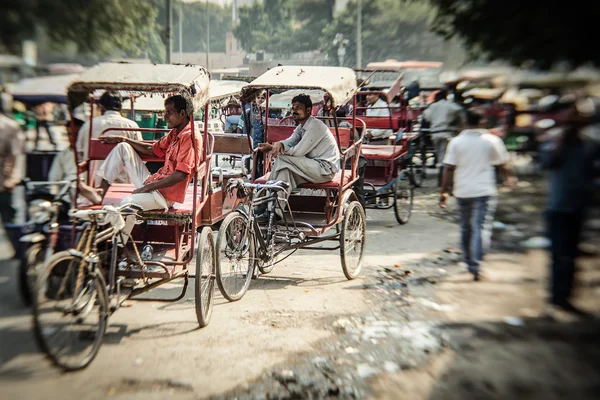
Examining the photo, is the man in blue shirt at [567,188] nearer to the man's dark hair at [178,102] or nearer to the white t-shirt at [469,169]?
the white t-shirt at [469,169]

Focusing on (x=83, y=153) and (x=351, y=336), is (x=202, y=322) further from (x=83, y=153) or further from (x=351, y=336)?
(x=83, y=153)

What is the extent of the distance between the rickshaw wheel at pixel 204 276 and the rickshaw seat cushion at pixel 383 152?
4.69 meters

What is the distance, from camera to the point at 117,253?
4.44 m

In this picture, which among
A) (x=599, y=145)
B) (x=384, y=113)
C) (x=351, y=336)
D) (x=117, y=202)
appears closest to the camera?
(x=599, y=145)

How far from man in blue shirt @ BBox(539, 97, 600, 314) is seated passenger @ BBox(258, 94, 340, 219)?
3.86 metres

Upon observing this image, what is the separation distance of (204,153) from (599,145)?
3525 millimetres

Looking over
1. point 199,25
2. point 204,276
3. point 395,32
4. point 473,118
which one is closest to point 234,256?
point 204,276

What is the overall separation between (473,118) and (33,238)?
3.33 metres

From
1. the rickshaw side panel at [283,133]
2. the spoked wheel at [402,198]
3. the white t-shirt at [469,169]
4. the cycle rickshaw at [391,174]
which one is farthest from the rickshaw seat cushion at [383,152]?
the white t-shirt at [469,169]

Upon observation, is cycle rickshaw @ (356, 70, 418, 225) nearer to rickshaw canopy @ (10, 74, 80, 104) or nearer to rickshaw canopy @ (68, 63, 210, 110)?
rickshaw canopy @ (68, 63, 210, 110)

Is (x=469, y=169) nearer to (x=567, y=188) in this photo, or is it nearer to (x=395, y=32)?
(x=395, y=32)

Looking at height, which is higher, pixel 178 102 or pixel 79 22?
pixel 79 22

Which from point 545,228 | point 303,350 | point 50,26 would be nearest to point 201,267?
point 303,350

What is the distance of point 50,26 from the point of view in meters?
3.21
